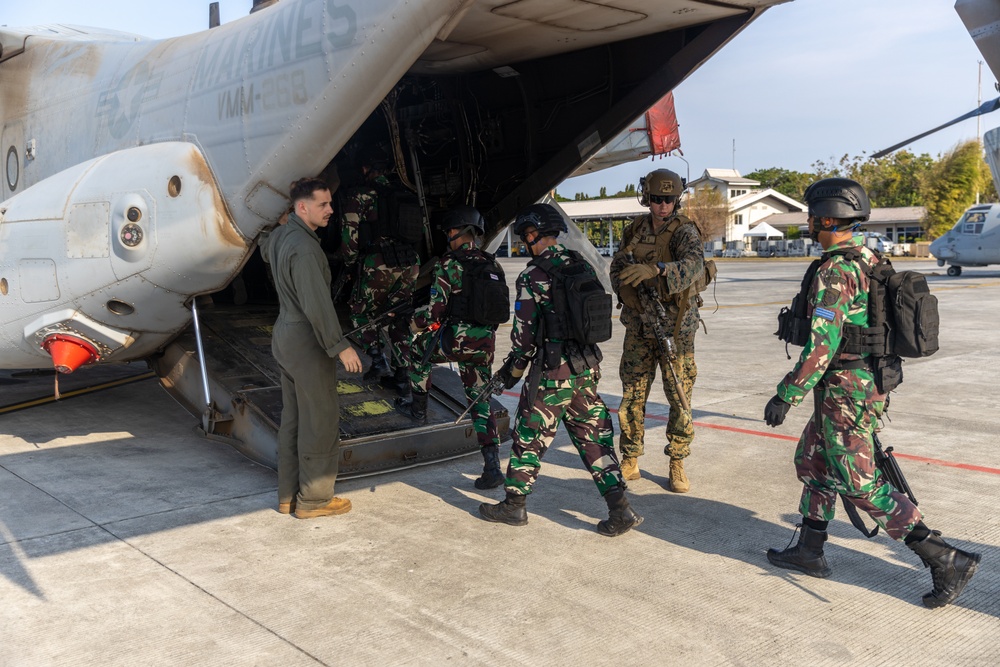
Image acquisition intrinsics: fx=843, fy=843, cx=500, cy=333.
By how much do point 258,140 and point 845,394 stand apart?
3.66 metres

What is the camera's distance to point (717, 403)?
827cm

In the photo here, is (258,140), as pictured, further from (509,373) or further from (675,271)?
(675,271)

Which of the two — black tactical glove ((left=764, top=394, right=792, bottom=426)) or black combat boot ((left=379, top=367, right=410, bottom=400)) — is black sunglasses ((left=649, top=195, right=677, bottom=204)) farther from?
black combat boot ((left=379, top=367, right=410, bottom=400))

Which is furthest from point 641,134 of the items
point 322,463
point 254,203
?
point 322,463

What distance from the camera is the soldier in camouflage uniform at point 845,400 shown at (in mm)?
3734

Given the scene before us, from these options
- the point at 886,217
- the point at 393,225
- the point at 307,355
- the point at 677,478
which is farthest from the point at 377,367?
the point at 886,217

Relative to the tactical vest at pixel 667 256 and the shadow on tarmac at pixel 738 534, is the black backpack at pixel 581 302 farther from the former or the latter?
the shadow on tarmac at pixel 738 534

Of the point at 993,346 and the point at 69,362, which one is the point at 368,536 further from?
the point at 993,346

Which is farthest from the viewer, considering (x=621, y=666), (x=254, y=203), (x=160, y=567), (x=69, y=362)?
(x=69, y=362)

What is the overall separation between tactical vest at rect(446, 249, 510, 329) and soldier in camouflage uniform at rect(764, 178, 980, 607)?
2025 millimetres

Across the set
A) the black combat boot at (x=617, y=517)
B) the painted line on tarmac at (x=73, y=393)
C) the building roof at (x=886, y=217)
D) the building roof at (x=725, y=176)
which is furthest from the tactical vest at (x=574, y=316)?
the building roof at (x=725, y=176)

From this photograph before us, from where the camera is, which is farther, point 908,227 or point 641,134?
point 908,227

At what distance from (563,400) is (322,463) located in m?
1.48

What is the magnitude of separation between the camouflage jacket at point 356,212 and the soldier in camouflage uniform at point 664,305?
2142 millimetres
